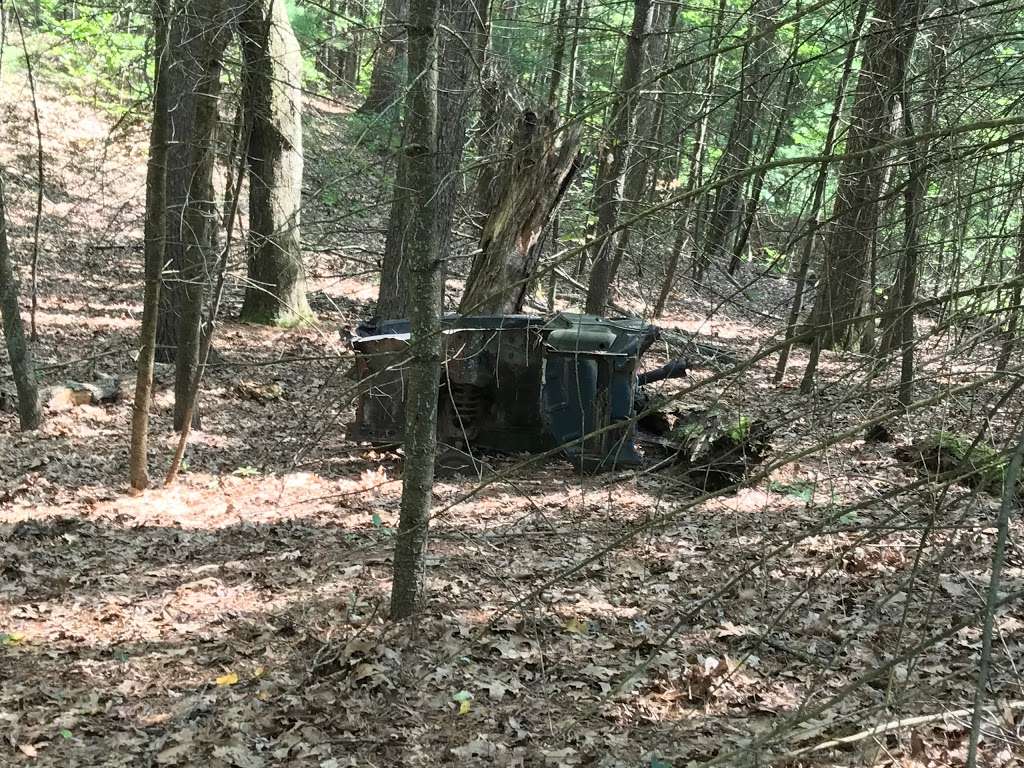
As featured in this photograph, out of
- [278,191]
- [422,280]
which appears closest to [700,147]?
[422,280]

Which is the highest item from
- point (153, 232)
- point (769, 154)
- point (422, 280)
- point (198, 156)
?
point (198, 156)

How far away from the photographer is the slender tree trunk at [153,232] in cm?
684

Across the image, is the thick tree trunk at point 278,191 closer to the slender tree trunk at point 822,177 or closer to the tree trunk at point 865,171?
the slender tree trunk at point 822,177

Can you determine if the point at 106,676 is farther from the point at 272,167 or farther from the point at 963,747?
the point at 272,167

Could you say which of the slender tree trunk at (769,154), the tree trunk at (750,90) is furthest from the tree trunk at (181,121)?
the slender tree trunk at (769,154)

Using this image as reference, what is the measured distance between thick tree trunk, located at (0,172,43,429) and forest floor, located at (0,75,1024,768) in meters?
0.26

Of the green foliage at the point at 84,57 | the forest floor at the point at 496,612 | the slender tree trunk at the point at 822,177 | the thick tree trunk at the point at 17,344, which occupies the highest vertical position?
the green foliage at the point at 84,57

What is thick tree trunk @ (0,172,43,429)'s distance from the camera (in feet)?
27.7

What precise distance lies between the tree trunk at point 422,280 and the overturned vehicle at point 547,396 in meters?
2.47

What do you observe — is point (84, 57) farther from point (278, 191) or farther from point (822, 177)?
point (822, 177)

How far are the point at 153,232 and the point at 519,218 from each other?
3.41 metres

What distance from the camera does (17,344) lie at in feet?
28.8

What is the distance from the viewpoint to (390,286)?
412 inches

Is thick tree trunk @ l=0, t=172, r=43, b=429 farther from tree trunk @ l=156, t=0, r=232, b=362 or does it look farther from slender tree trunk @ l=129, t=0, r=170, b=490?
slender tree trunk @ l=129, t=0, r=170, b=490
